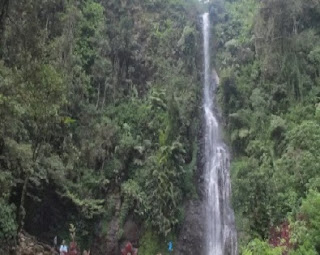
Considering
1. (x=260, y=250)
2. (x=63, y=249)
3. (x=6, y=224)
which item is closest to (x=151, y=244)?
(x=260, y=250)

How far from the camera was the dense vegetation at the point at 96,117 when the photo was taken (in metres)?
10.3

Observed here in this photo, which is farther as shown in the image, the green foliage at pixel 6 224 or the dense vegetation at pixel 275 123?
the dense vegetation at pixel 275 123

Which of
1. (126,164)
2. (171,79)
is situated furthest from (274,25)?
(126,164)

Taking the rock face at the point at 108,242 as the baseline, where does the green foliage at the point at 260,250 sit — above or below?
above

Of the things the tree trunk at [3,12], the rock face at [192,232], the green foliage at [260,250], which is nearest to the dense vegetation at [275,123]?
the green foliage at [260,250]

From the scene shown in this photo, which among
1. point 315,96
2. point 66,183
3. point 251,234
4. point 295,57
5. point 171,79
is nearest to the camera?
point 251,234

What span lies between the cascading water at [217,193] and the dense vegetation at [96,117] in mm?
984

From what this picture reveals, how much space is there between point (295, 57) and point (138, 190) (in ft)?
30.2

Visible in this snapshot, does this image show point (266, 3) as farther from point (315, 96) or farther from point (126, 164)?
point (126, 164)

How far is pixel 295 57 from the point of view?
19359 millimetres

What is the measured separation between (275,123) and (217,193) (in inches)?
164

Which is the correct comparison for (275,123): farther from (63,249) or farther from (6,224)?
(6,224)

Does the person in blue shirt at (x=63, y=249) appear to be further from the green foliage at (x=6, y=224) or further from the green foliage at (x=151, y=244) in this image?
the green foliage at (x=151, y=244)

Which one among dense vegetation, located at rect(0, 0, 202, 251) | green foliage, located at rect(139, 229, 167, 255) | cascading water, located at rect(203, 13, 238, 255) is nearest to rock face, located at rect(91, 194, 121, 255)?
dense vegetation, located at rect(0, 0, 202, 251)
